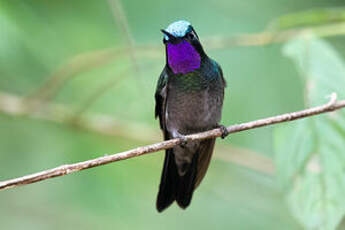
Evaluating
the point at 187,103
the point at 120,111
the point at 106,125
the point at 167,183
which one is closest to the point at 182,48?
the point at 187,103

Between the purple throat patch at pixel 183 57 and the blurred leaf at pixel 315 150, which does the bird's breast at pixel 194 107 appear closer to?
the purple throat patch at pixel 183 57

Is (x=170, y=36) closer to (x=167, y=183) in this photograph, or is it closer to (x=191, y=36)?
(x=191, y=36)

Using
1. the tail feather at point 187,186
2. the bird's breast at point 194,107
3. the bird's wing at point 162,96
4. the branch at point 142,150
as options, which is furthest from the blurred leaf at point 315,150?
the tail feather at point 187,186

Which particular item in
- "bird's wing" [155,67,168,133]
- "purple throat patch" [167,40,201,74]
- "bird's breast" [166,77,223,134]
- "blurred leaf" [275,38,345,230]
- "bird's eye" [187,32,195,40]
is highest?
"bird's eye" [187,32,195,40]

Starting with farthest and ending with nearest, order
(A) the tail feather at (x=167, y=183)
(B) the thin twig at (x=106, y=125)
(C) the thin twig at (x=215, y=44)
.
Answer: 1. (B) the thin twig at (x=106, y=125)
2. (A) the tail feather at (x=167, y=183)
3. (C) the thin twig at (x=215, y=44)

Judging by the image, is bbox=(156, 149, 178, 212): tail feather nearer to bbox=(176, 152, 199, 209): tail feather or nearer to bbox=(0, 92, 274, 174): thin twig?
bbox=(176, 152, 199, 209): tail feather

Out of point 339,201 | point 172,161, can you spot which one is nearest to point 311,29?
point 339,201

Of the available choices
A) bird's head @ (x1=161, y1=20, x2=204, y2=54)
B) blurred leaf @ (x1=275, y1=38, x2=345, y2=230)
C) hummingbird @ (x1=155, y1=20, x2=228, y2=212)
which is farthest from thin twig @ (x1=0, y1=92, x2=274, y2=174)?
bird's head @ (x1=161, y1=20, x2=204, y2=54)
